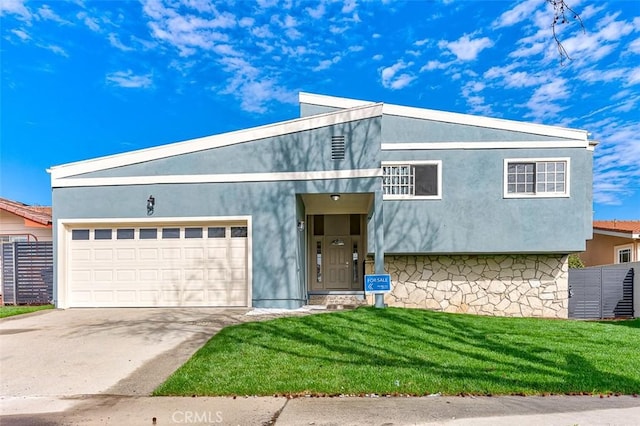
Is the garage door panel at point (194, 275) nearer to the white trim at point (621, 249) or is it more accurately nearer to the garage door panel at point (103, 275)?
the garage door panel at point (103, 275)

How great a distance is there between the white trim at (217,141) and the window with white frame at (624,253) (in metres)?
14.6

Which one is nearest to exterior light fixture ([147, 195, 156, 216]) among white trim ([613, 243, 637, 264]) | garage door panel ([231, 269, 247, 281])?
garage door panel ([231, 269, 247, 281])

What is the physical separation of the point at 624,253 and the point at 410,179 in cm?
1279

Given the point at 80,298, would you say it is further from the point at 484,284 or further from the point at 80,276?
the point at 484,284

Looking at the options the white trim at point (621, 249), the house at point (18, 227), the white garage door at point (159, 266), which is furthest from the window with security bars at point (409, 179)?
the white trim at point (621, 249)

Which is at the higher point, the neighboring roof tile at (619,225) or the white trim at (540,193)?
the white trim at (540,193)

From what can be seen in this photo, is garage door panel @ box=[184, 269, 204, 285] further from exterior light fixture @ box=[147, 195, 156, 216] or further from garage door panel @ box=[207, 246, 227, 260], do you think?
exterior light fixture @ box=[147, 195, 156, 216]

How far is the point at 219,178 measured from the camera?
404 inches

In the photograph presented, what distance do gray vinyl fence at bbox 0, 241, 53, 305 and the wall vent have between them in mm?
8980

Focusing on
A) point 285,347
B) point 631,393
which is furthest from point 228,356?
point 631,393

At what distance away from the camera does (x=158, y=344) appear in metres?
6.55

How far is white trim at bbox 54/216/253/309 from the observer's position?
399 inches

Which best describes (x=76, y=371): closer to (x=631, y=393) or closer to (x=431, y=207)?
(x=631, y=393)

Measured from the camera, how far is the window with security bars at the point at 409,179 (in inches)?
459
